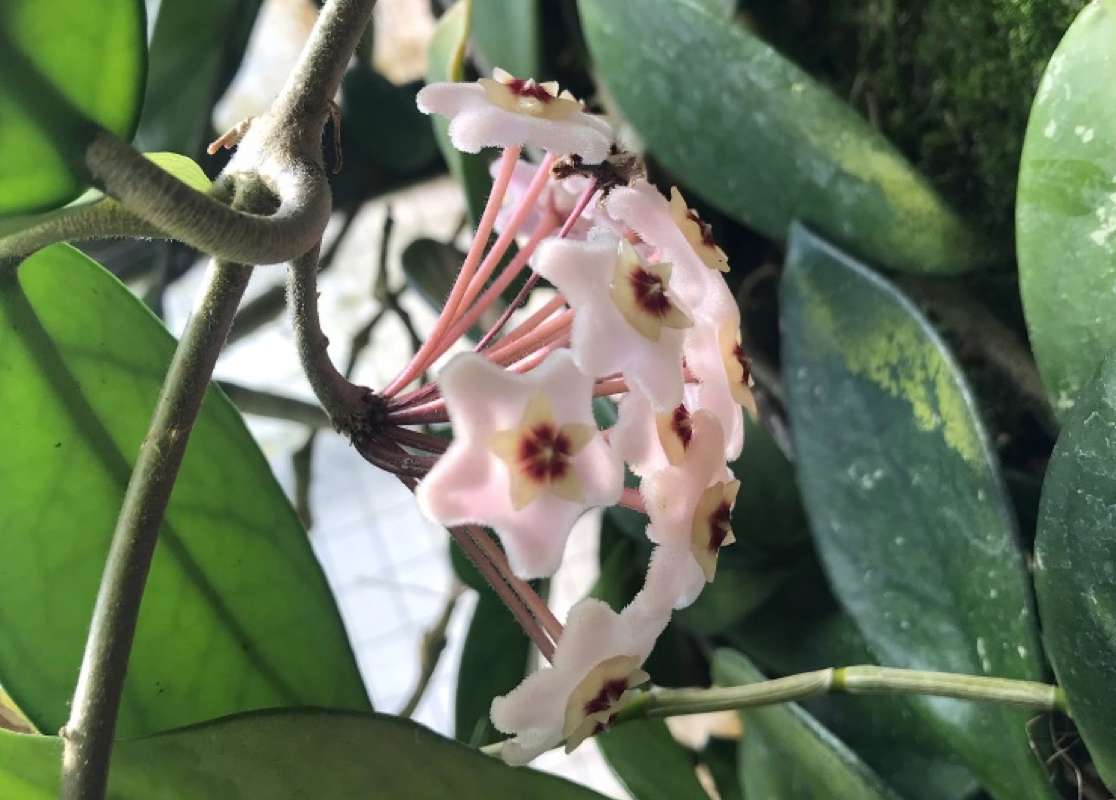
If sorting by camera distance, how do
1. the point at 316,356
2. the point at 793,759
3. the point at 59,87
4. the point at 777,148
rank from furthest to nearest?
the point at 777,148, the point at 793,759, the point at 316,356, the point at 59,87

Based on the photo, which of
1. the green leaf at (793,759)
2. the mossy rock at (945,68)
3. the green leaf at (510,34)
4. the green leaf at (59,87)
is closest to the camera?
the green leaf at (59,87)

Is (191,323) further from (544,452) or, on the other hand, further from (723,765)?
(723,765)

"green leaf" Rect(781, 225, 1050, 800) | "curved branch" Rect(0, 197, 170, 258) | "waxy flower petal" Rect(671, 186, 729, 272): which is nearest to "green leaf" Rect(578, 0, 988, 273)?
"green leaf" Rect(781, 225, 1050, 800)

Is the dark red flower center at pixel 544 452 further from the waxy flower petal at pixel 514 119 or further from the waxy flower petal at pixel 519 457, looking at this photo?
the waxy flower petal at pixel 514 119

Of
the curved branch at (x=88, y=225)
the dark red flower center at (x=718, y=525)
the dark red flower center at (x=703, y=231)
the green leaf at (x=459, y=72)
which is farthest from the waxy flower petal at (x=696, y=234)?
the green leaf at (x=459, y=72)

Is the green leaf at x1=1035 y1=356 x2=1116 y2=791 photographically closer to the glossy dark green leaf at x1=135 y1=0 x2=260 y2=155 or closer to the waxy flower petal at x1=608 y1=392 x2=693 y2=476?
the waxy flower petal at x1=608 y1=392 x2=693 y2=476

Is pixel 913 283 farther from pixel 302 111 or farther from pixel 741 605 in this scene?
pixel 302 111

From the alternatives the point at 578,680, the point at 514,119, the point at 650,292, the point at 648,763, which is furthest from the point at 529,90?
the point at 648,763
